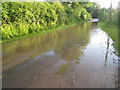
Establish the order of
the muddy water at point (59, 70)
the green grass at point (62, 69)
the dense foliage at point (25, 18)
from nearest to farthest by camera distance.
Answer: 1. the muddy water at point (59, 70)
2. the green grass at point (62, 69)
3. the dense foliage at point (25, 18)

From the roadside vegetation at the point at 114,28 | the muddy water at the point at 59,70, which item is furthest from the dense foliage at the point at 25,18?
the roadside vegetation at the point at 114,28

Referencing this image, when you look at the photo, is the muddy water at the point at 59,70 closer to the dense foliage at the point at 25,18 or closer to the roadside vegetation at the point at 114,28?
the roadside vegetation at the point at 114,28

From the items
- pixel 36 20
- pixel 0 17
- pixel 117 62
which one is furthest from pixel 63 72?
pixel 36 20

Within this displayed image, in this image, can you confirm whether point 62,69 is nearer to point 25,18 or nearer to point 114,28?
point 25,18

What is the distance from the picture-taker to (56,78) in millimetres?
5039

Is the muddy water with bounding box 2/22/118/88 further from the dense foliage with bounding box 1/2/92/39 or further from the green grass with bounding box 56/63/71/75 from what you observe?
the dense foliage with bounding box 1/2/92/39

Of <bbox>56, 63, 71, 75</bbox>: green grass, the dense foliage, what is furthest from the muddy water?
the dense foliage

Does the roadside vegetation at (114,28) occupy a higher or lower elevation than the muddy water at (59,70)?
higher

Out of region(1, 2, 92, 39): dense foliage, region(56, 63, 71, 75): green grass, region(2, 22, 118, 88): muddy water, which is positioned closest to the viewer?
region(2, 22, 118, 88): muddy water

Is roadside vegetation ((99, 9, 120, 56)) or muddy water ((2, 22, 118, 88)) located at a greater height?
roadside vegetation ((99, 9, 120, 56))

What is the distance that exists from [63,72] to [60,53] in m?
2.82

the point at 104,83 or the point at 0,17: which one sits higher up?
the point at 0,17

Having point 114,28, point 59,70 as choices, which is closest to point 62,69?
point 59,70

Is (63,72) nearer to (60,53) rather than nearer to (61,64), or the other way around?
(61,64)
